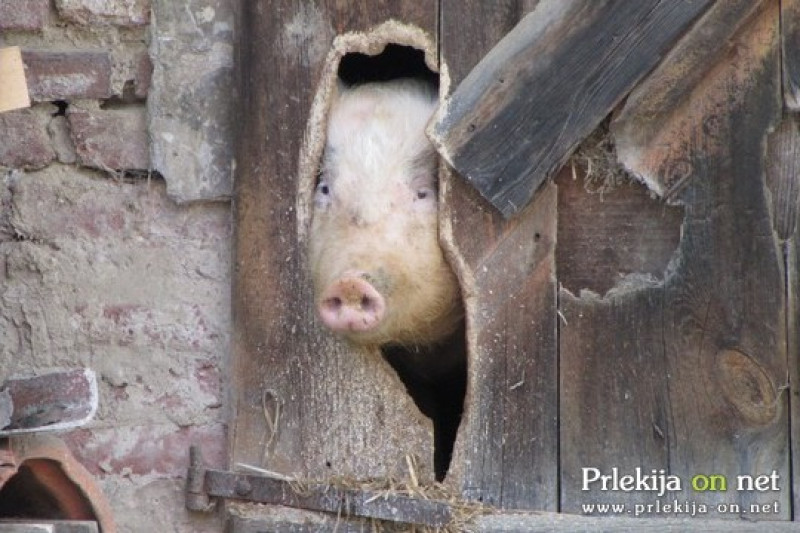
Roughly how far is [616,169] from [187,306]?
115cm

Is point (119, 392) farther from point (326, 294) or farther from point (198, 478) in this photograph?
point (326, 294)

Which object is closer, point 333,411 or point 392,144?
point 333,411

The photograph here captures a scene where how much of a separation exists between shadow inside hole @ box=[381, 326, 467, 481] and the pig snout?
2.48 ft

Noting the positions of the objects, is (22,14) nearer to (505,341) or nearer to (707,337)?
(505,341)

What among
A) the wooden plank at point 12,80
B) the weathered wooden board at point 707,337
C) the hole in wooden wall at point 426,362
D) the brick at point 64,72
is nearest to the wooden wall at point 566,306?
the weathered wooden board at point 707,337

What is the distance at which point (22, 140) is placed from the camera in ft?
13.2

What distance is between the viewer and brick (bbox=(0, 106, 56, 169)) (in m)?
4.02

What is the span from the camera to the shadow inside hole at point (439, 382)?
4.76 m

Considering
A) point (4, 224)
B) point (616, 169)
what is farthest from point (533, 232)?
point (4, 224)

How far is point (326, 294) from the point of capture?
12.8 feet

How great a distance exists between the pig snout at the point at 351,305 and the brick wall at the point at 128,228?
1.00 ft

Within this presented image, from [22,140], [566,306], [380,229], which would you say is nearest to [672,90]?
[566,306]

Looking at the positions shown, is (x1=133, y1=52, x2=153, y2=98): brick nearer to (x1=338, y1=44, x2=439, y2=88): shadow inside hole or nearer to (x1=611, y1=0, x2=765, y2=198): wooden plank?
(x1=338, y1=44, x2=439, y2=88): shadow inside hole

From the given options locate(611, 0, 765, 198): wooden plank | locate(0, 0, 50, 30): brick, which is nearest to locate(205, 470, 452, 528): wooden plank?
locate(611, 0, 765, 198): wooden plank
